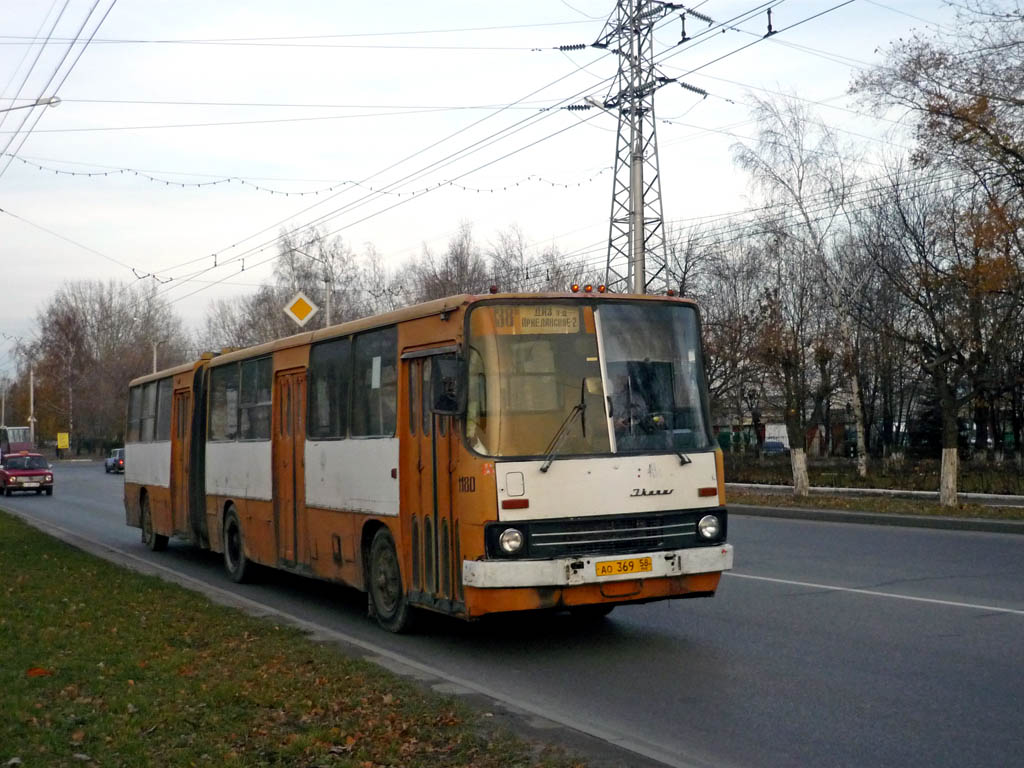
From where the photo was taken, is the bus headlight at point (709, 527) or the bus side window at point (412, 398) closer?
the bus headlight at point (709, 527)

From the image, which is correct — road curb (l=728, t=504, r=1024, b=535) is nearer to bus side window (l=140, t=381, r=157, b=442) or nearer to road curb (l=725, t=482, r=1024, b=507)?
road curb (l=725, t=482, r=1024, b=507)

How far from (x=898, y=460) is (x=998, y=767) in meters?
41.5

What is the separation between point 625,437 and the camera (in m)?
9.53

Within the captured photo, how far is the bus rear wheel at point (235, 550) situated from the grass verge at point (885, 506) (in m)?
12.4

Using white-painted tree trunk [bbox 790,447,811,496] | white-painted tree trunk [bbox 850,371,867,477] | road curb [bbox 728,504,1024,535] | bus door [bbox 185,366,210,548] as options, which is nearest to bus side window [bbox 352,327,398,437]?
bus door [bbox 185,366,210,548]

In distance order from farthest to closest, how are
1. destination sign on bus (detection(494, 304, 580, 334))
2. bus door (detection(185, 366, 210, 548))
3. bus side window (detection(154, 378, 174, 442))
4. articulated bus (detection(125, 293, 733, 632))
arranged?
bus side window (detection(154, 378, 174, 442))
bus door (detection(185, 366, 210, 548))
destination sign on bus (detection(494, 304, 580, 334))
articulated bus (detection(125, 293, 733, 632))

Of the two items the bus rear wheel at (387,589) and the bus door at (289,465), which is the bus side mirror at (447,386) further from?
the bus door at (289,465)

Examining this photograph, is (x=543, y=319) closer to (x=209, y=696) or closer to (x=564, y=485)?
(x=564, y=485)

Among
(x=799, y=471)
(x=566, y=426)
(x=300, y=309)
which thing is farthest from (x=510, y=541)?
(x=799, y=471)

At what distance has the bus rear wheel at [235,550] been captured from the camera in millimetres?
14930

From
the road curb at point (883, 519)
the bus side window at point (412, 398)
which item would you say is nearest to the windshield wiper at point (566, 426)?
the bus side window at point (412, 398)

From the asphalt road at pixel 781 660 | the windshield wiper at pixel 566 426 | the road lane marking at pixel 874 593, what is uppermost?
the windshield wiper at pixel 566 426

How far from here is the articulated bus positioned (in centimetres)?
911

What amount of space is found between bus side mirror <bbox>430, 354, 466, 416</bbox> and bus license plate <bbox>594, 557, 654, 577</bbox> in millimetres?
1578
